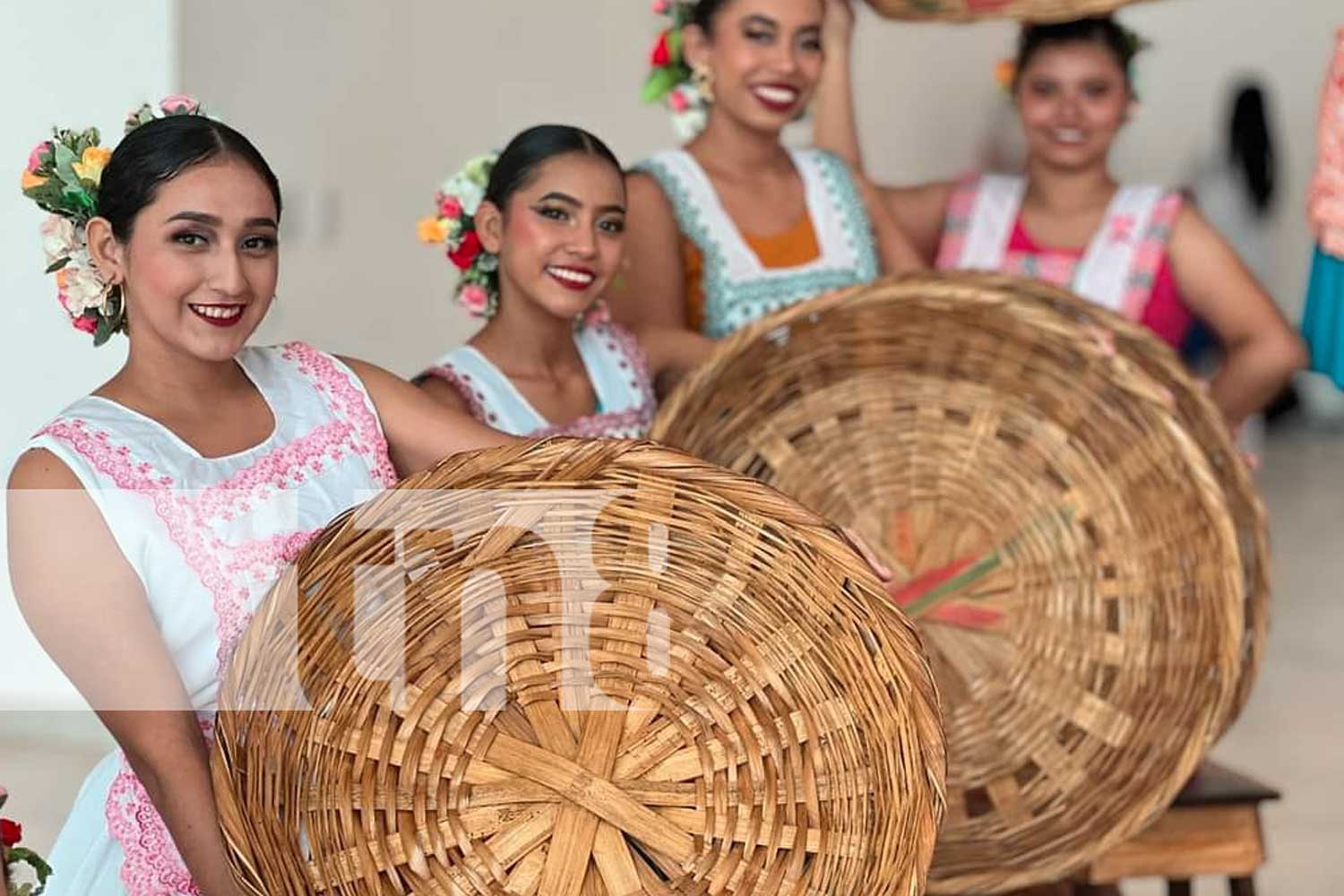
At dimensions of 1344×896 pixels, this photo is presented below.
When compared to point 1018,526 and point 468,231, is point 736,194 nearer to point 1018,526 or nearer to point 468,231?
point 468,231

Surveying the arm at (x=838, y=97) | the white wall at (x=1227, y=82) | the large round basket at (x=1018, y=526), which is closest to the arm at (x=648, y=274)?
the large round basket at (x=1018, y=526)

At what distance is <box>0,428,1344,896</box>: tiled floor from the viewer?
3.34 meters

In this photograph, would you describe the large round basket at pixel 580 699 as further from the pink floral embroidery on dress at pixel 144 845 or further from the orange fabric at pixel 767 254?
the orange fabric at pixel 767 254

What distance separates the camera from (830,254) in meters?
2.48

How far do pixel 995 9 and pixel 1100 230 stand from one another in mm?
413

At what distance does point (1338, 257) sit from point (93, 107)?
5.62 ft

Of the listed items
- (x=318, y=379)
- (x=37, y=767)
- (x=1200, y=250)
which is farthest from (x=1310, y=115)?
(x=318, y=379)

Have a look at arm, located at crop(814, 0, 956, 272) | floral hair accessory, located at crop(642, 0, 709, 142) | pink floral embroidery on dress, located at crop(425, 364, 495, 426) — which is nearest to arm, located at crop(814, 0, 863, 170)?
arm, located at crop(814, 0, 956, 272)

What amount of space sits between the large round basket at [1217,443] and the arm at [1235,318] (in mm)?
294

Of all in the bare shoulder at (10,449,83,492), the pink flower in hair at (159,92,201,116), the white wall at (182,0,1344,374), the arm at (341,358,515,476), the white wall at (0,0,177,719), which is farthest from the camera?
the white wall at (182,0,1344,374)

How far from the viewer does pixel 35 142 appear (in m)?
2.50

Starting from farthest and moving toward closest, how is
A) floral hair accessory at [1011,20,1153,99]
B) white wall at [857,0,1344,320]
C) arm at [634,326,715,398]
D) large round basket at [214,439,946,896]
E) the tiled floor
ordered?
1. white wall at [857,0,1344,320]
2. the tiled floor
3. floral hair accessory at [1011,20,1153,99]
4. arm at [634,326,715,398]
5. large round basket at [214,439,946,896]

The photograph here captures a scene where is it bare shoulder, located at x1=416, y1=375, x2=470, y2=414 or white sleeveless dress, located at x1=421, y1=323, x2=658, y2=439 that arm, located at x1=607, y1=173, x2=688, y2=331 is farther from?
bare shoulder, located at x1=416, y1=375, x2=470, y2=414

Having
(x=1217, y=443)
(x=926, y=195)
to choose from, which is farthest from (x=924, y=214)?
(x=1217, y=443)
